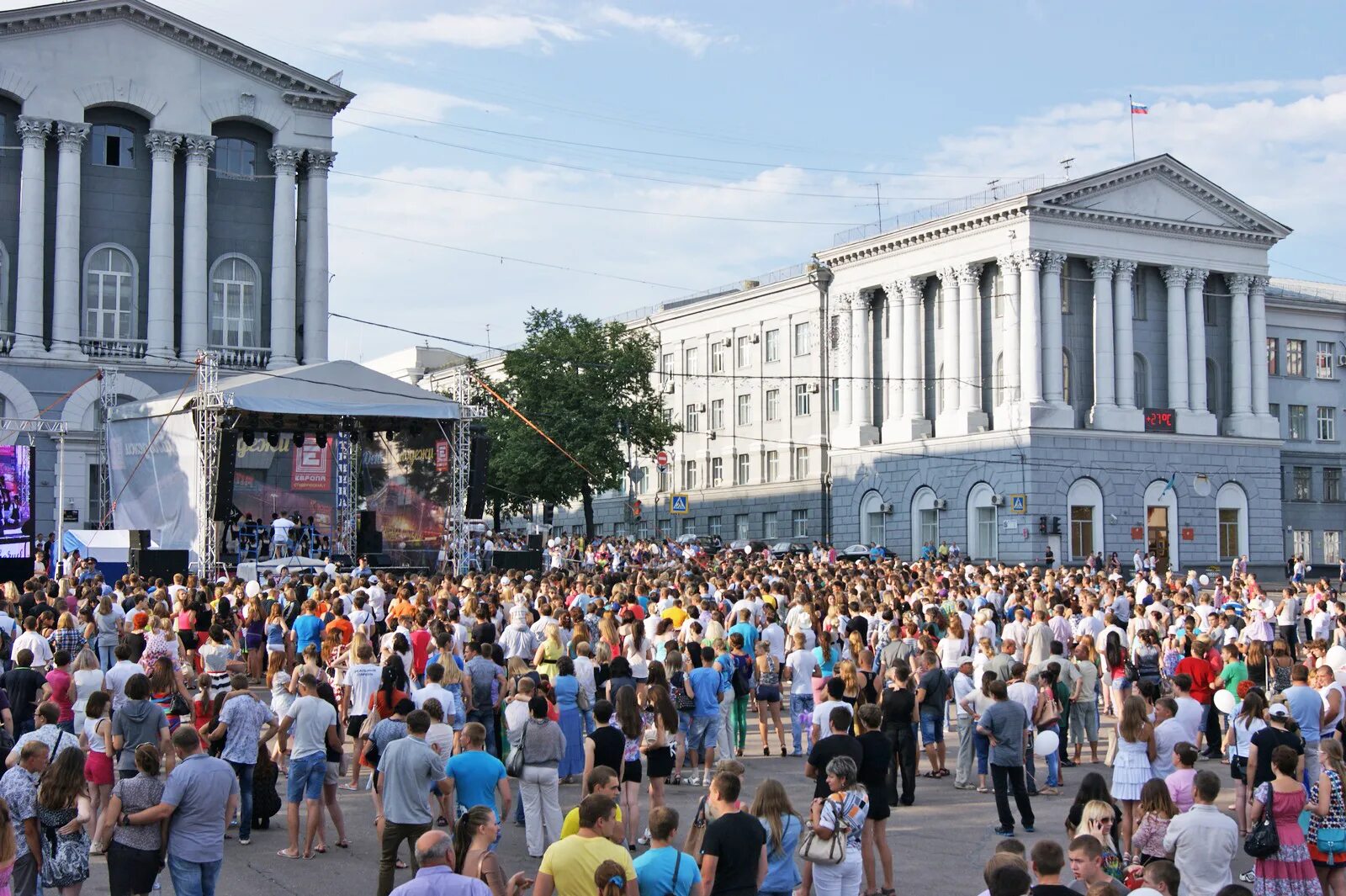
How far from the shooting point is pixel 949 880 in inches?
490

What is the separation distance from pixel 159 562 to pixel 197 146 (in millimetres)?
21530

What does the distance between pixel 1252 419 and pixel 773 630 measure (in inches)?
2022

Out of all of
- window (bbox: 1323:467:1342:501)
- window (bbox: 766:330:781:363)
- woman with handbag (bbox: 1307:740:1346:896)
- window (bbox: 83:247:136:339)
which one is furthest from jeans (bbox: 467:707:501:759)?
window (bbox: 1323:467:1342:501)

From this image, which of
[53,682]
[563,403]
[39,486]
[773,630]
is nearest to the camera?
[53,682]

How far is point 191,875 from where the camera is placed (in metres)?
9.77

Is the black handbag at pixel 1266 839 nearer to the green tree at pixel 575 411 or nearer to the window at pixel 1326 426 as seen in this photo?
the green tree at pixel 575 411

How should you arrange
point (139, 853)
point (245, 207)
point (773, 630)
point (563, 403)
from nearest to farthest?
point (139, 853)
point (773, 630)
point (245, 207)
point (563, 403)

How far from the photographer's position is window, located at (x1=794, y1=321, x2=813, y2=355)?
68.9m

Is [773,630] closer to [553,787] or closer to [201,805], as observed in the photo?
[553,787]

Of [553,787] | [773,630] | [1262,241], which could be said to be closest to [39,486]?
[773,630]

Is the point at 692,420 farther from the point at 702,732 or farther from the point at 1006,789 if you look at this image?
the point at 1006,789

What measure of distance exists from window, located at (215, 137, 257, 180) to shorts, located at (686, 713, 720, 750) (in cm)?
3729

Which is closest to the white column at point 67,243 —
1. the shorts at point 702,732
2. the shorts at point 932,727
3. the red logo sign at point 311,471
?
the red logo sign at point 311,471

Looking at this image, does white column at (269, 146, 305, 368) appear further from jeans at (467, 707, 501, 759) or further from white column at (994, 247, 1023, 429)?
jeans at (467, 707, 501, 759)
